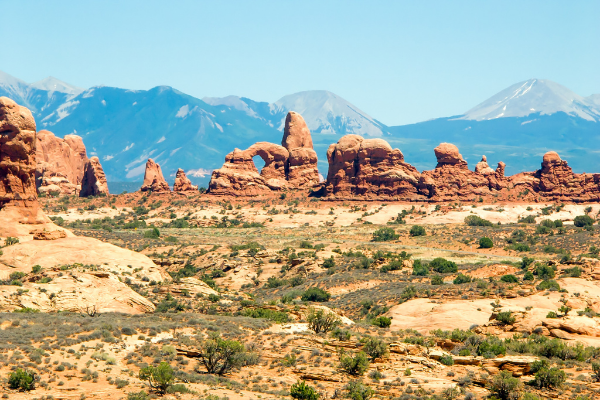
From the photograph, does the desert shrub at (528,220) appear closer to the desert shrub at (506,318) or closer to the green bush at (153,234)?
the green bush at (153,234)

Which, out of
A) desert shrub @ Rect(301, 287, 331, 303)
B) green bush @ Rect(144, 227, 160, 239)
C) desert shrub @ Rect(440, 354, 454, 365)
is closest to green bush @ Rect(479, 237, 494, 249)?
desert shrub @ Rect(301, 287, 331, 303)

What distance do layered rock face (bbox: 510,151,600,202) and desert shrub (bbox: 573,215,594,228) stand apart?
1042 centimetres

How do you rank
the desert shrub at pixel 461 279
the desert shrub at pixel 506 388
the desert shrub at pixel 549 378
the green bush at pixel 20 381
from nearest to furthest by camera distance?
the green bush at pixel 20 381
the desert shrub at pixel 506 388
the desert shrub at pixel 549 378
the desert shrub at pixel 461 279

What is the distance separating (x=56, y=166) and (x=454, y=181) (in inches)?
2146

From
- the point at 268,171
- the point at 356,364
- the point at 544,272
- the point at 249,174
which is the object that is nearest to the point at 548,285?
the point at 544,272

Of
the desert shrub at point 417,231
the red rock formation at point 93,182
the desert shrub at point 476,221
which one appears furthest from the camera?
the red rock formation at point 93,182

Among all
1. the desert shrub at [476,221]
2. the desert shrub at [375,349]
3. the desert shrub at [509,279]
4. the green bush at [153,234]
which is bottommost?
the desert shrub at [375,349]

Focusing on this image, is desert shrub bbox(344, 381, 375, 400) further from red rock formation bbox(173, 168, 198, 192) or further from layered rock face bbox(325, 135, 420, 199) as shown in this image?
red rock formation bbox(173, 168, 198, 192)

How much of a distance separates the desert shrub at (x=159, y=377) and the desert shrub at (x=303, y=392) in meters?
3.67

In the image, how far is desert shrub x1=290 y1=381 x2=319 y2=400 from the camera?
23266 mm

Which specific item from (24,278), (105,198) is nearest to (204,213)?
(105,198)

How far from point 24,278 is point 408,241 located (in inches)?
1749

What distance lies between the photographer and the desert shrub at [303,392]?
2327cm

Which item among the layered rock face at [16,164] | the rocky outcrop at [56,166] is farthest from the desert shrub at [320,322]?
the rocky outcrop at [56,166]
